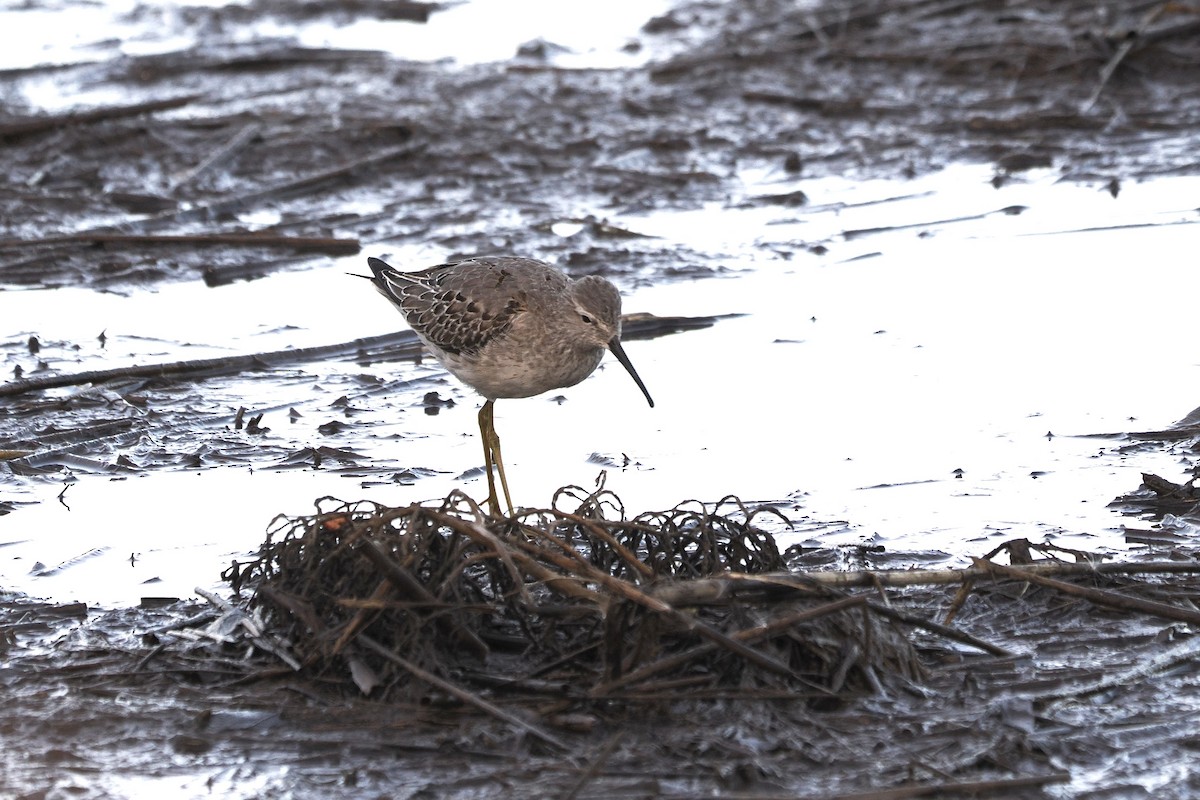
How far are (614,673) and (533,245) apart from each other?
578cm

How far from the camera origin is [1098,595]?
5.20 m

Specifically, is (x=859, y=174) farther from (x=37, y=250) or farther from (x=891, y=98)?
(x=37, y=250)

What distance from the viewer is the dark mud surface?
4.44 metres

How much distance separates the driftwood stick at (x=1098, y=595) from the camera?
16.8 feet

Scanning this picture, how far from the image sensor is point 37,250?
10.2 m

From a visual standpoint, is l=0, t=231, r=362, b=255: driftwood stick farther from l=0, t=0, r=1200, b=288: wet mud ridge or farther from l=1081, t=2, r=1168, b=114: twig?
l=1081, t=2, r=1168, b=114: twig

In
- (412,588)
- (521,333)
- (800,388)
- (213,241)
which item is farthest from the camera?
(213,241)

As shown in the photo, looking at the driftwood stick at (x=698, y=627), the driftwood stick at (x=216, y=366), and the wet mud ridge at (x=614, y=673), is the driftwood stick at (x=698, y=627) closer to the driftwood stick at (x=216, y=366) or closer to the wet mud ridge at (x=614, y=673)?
the wet mud ridge at (x=614, y=673)

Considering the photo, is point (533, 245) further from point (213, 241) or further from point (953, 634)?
point (953, 634)

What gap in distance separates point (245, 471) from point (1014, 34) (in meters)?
9.78

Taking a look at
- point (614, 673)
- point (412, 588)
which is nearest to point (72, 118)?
point (412, 588)

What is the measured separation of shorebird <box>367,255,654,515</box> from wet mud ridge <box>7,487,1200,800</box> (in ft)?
4.91

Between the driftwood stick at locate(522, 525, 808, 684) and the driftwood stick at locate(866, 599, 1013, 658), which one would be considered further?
the driftwood stick at locate(866, 599, 1013, 658)

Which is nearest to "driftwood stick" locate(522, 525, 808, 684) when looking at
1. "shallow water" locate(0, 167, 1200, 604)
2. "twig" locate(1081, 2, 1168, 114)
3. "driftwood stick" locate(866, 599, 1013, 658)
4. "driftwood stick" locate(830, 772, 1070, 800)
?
"driftwood stick" locate(866, 599, 1013, 658)
